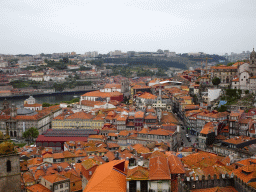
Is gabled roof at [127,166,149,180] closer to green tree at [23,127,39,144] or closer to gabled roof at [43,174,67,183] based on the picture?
gabled roof at [43,174,67,183]

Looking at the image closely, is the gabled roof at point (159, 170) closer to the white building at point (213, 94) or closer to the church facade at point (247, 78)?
the church facade at point (247, 78)

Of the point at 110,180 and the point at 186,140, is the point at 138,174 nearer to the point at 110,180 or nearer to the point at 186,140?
the point at 110,180

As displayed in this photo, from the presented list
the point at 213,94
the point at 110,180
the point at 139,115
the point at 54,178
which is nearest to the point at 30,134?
the point at 139,115

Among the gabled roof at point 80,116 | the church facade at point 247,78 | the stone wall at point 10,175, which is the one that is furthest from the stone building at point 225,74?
the stone wall at point 10,175

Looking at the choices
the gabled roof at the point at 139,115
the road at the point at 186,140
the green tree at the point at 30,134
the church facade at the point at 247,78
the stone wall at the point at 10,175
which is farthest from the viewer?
the church facade at the point at 247,78

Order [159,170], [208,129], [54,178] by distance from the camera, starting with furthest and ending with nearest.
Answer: [208,129] → [54,178] → [159,170]
